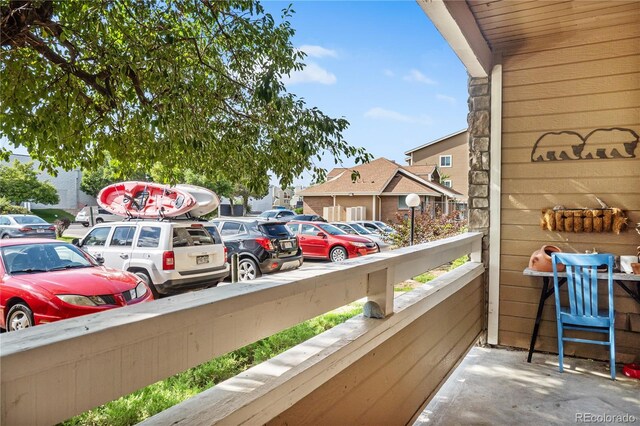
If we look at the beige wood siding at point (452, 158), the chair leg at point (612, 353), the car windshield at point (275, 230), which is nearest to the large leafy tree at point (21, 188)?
the car windshield at point (275, 230)

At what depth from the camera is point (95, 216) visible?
7609 millimetres

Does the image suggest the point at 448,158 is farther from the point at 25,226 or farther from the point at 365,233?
the point at 25,226

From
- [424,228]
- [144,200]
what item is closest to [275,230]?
[144,200]

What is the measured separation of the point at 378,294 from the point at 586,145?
2498 millimetres

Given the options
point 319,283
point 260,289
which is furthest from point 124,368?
point 319,283

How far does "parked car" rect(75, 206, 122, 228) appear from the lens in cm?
725

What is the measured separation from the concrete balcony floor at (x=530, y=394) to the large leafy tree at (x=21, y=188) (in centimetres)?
706

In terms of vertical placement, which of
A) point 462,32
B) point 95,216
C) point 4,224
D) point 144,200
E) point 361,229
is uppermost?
point 462,32

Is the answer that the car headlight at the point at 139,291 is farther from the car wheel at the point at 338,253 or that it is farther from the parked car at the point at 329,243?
the car wheel at the point at 338,253

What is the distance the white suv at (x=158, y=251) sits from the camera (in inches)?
222

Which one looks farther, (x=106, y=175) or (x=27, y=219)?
(x=27, y=219)

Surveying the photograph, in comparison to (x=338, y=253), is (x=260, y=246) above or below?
above

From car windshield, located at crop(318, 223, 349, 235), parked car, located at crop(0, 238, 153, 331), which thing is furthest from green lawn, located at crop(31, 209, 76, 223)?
car windshield, located at crop(318, 223, 349, 235)

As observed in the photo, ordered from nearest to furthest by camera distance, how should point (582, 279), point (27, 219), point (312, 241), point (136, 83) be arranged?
1. point (582, 279)
2. point (136, 83)
3. point (27, 219)
4. point (312, 241)
